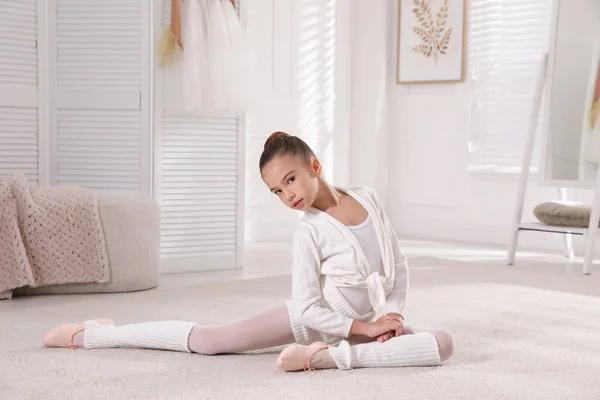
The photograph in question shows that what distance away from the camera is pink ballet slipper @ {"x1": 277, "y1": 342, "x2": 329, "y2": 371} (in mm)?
2180

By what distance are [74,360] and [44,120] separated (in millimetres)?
1921

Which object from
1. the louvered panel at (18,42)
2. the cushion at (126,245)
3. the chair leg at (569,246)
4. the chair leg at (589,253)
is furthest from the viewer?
the chair leg at (569,246)

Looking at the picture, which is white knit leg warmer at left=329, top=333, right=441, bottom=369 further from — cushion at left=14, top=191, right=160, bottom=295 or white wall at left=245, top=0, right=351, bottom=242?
white wall at left=245, top=0, right=351, bottom=242

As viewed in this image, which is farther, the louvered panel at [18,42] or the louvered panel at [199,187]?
the louvered panel at [199,187]

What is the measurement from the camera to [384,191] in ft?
20.7

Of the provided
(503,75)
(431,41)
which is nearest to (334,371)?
(503,75)

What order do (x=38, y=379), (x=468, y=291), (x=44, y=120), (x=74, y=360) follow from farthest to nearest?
(x=44, y=120)
(x=468, y=291)
(x=74, y=360)
(x=38, y=379)

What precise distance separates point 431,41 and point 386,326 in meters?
4.07

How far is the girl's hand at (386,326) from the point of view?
2207 mm

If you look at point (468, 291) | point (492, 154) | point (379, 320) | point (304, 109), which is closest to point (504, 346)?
point (379, 320)

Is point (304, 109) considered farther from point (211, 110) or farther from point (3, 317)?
point (3, 317)

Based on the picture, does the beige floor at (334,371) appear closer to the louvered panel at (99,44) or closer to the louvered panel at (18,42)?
the louvered panel at (99,44)

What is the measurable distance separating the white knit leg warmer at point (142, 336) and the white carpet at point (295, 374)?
0.03 meters

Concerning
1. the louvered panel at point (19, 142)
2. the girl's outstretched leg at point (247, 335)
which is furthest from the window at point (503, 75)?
the girl's outstretched leg at point (247, 335)
